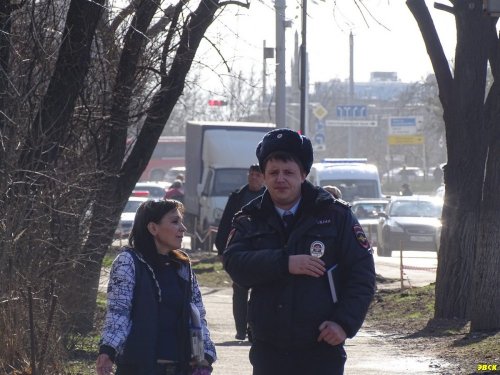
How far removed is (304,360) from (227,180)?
966 inches

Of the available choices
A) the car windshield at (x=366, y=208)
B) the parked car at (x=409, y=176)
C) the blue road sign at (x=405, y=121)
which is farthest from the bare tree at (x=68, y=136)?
the parked car at (x=409, y=176)

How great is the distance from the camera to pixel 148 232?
5387 mm

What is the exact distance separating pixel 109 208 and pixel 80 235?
79cm

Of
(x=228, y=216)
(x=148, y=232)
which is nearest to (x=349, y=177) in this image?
(x=228, y=216)

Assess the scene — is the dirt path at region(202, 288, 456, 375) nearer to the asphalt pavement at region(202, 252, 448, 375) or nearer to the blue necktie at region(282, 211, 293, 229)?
the asphalt pavement at region(202, 252, 448, 375)

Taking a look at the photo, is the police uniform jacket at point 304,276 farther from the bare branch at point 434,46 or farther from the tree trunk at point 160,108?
the bare branch at point 434,46

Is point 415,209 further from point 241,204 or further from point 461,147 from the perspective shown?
point 241,204

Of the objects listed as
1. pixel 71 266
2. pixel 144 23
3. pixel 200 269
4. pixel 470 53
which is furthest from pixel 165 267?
pixel 200 269

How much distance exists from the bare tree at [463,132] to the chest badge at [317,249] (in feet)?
23.2

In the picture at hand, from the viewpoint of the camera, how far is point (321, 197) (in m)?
4.65

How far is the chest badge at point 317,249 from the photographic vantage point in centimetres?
453

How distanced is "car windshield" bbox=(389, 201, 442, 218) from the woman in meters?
23.9

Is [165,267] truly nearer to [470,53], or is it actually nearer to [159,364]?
[159,364]

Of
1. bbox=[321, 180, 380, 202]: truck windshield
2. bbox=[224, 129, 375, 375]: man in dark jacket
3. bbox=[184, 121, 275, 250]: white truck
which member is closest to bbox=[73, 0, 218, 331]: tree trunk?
bbox=[224, 129, 375, 375]: man in dark jacket
